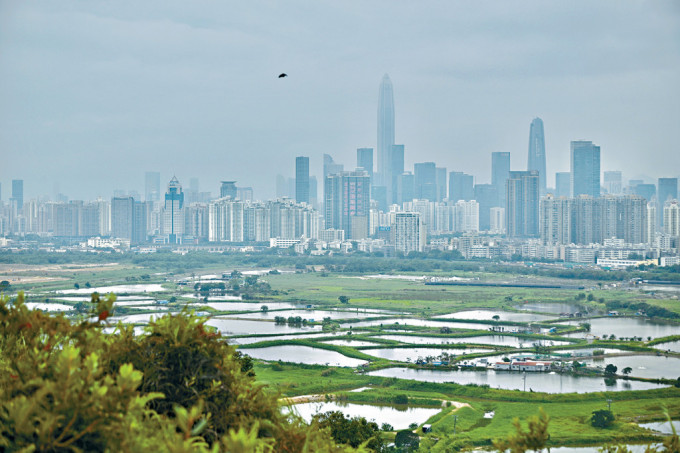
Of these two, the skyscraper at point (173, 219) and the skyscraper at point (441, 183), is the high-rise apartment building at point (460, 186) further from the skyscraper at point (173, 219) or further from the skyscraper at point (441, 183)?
the skyscraper at point (173, 219)

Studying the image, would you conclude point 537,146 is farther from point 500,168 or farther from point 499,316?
point 499,316

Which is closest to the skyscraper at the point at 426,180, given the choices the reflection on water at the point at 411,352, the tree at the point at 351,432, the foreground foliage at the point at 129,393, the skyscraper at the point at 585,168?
the skyscraper at the point at 585,168

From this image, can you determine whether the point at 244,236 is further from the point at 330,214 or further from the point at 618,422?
the point at 618,422

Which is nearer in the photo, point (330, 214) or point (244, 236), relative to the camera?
point (244, 236)

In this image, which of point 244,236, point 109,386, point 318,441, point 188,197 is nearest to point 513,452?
point 318,441

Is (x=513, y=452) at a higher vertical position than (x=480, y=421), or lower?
higher

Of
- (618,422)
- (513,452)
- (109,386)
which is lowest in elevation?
(618,422)

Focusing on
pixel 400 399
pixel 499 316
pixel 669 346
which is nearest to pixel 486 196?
pixel 499 316
